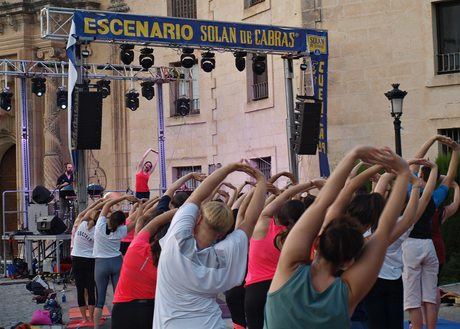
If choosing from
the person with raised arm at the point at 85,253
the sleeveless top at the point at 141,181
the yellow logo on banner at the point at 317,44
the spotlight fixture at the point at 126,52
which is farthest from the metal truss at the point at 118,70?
the person with raised arm at the point at 85,253

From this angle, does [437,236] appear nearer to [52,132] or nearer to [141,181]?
[141,181]

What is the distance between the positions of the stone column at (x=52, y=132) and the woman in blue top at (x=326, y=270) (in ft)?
81.9

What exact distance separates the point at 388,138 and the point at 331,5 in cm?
332

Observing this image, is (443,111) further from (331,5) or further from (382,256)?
(382,256)

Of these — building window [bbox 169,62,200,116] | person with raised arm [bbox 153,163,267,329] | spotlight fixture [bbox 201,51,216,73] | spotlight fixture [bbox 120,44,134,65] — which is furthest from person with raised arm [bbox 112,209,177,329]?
building window [bbox 169,62,200,116]

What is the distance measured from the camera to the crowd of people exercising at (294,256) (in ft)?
14.5

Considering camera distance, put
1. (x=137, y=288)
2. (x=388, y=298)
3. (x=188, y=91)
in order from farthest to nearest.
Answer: (x=188, y=91) < (x=388, y=298) < (x=137, y=288)

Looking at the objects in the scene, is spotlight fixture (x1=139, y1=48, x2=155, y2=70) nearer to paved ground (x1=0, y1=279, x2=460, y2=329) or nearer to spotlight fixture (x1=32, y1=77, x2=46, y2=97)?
paved ground (x1=0, y1=279, x2=460, y2=329)

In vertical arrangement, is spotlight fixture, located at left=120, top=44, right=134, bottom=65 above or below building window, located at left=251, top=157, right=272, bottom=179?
above

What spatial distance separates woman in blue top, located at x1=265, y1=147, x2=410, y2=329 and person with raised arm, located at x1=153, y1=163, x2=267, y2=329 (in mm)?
1073

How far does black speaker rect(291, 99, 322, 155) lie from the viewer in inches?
765

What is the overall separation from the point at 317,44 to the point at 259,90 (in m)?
4.77

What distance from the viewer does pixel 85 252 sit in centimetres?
1359

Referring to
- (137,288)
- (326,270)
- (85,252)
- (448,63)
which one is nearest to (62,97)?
(448,63)
